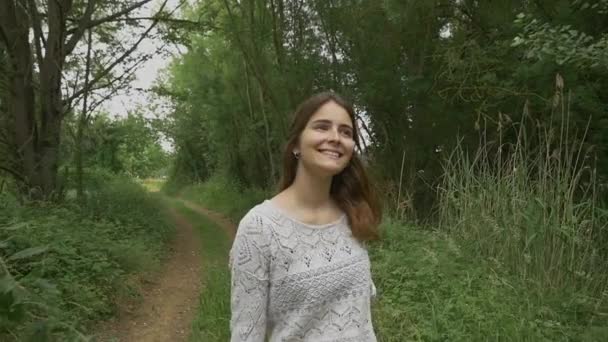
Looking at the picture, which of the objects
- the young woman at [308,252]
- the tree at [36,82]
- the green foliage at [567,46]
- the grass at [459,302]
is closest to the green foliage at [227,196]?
the tree at [36,82]

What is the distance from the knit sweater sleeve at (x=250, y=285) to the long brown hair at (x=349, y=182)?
26 cm

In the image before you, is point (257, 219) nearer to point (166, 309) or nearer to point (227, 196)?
point (166, 309)

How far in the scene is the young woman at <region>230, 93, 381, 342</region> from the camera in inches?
48.5

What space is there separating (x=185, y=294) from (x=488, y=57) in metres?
4.65

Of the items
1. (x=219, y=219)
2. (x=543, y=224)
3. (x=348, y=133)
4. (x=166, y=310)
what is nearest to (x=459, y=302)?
(x=543, y=224)

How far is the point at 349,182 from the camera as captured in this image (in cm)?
152

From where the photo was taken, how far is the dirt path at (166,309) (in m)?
4.77

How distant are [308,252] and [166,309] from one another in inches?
187

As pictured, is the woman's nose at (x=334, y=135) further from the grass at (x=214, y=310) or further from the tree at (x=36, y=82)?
the tree at (x=36, y=82)

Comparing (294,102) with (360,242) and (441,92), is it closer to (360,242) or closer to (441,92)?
(441,92)

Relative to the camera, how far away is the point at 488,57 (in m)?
6.00

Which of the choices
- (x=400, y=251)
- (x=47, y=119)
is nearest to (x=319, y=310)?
(x=400, y=251)

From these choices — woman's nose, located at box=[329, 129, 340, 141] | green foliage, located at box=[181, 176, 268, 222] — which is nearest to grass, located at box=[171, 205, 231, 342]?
woman's nose, located at box=[329, 129, 340, 141]

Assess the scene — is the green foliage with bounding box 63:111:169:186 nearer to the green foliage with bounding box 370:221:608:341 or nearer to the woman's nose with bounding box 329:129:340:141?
the green foliage with bounding box 370:221:608:341
